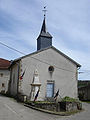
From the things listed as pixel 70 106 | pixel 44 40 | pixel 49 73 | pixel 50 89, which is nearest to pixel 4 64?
pixel 44 40

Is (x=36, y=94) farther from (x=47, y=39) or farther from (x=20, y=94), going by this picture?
(x=47, y=39)

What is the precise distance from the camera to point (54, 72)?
19.8m

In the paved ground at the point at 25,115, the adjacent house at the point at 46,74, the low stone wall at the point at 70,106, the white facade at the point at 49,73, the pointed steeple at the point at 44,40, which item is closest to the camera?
the paved ground at the point at 25,115

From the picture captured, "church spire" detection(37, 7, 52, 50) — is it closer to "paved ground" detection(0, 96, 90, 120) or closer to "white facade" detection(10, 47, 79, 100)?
"white facade" detection(10, 47, 79, 100)

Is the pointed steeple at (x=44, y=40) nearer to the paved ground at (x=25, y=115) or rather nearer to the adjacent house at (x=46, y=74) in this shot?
the adjacent house at (x=46, y=74)

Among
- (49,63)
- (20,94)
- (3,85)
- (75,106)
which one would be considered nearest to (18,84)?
(20,94)

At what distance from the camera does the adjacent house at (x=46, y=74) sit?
18.3 m

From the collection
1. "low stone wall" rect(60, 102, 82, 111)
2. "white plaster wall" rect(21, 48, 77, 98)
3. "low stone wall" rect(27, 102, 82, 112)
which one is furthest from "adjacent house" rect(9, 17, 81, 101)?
"low stone wall" rect(60, 102, 82, 111)

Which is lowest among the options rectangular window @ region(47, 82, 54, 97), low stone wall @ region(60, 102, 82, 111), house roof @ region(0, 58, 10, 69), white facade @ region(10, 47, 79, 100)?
low stone wall @ region(60, 102, 82, 111)

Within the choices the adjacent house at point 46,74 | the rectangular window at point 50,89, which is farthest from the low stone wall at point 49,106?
the rectangular window at point 50,89

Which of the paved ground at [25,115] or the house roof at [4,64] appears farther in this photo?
the house roof at [4,64]

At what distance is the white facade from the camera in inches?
727

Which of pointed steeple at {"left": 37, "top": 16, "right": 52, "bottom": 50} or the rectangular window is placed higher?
pointed steeple at {"left": 37, "top": 16, "right": 52, "bottom": 50}

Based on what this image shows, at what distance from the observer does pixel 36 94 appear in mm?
18016
